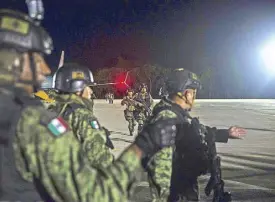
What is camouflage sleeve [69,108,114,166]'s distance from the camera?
4043 millimetres

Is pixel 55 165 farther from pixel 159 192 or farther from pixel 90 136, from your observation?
pixel 159 192

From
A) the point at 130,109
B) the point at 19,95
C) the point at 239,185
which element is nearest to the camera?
the point at 19,95

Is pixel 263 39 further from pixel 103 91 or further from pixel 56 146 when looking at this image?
pixel 56 146

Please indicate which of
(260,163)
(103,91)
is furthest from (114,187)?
(103,91)

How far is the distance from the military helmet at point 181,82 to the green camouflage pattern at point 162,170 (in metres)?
0.42

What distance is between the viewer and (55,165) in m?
1.81

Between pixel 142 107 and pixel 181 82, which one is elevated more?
pixel 181 82

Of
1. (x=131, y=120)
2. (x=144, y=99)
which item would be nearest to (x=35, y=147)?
(x=131, y=120)

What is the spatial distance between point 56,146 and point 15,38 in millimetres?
533

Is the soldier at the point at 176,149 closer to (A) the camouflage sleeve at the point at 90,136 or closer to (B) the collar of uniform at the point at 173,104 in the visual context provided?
(B) the collar of uniform at the point at 173,104

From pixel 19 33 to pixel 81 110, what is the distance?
94.9 inches

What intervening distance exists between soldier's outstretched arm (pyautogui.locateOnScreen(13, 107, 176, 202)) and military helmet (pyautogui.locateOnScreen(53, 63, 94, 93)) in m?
3.06

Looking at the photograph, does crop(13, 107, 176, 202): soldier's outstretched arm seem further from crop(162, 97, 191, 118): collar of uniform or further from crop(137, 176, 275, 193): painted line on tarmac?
crop(137, 176, 275, 193): painted line on tarmac

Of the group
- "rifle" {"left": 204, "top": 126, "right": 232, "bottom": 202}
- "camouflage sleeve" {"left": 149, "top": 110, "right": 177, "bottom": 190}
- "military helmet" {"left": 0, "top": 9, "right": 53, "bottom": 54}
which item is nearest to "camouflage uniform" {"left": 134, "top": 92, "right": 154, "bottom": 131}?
"rifle" {"left": 204, "top": 126, "right": 232, "bottom": 202}
